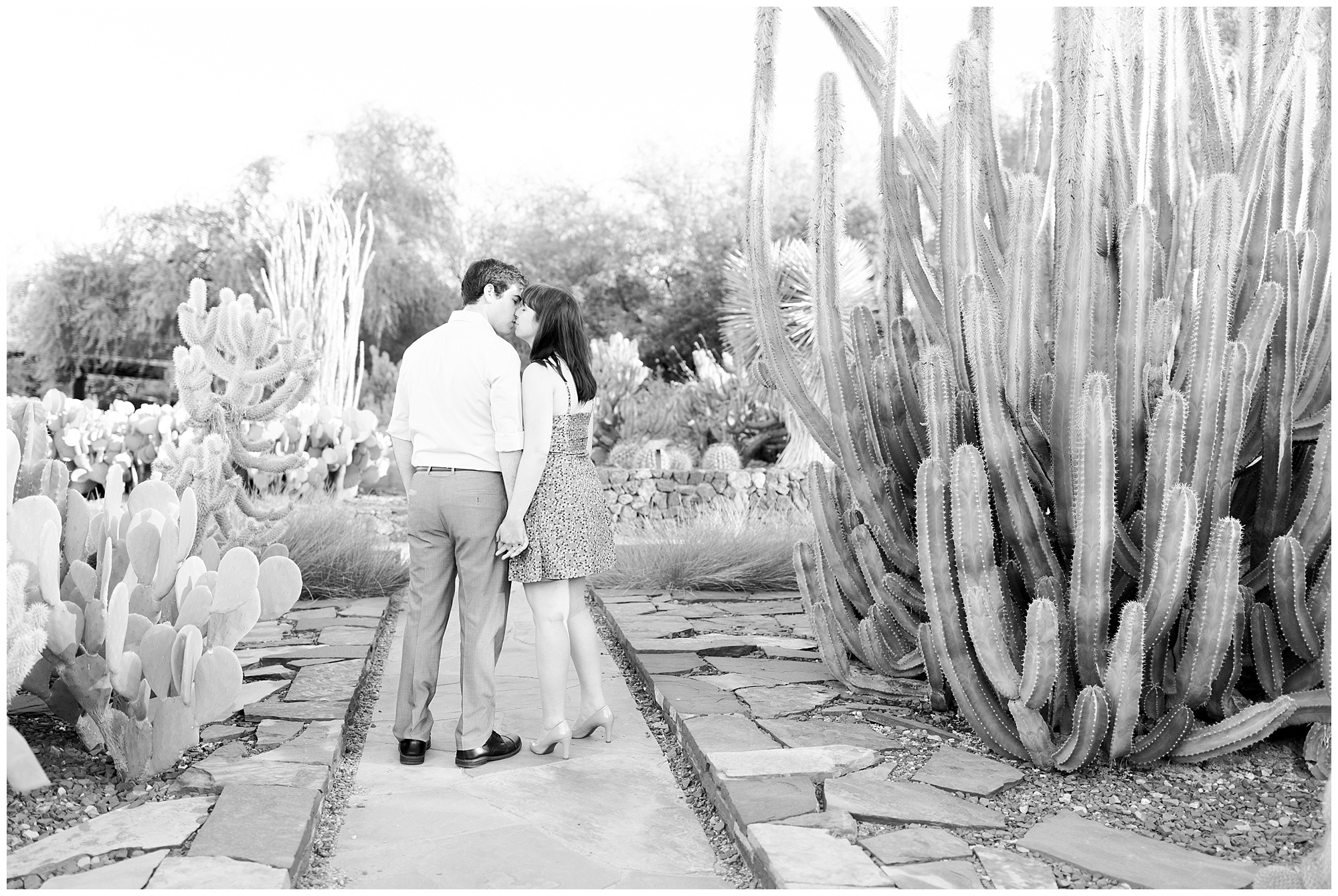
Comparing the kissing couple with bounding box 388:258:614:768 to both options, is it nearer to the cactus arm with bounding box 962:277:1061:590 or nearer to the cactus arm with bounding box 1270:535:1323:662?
the cactus arm with bounding box 962:277:1061:590

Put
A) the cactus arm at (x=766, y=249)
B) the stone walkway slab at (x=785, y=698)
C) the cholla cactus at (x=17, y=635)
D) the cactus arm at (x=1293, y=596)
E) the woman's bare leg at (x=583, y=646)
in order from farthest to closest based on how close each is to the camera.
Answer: the cactus arm at (x=766, y=249), the stone walkway slab at (x=785, y=698), the woman's bare leg at (x=583, y=646), the cactus arm at (x=1293, y=596), the cholla cactus at (x=17, y=635)

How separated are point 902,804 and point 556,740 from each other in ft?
4.08

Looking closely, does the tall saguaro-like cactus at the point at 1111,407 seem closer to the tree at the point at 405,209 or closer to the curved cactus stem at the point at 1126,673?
the curved cactus stem at the point at 1126,673

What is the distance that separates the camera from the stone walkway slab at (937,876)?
2678 mm

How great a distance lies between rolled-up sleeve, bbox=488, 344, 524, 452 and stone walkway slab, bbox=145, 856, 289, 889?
146 centimetres

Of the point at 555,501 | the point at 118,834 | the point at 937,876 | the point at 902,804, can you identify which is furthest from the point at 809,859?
the point at 118,834

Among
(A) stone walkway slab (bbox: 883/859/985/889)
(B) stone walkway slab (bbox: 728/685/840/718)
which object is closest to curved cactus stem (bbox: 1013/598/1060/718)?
(A) stone walkway slab (bbox: 883/859/985/889)

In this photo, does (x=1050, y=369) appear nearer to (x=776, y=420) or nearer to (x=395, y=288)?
(x=776, y=420)

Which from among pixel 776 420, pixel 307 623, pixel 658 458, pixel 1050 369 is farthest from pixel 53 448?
pixel 1050 369

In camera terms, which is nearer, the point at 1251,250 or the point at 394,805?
the point at 394,805

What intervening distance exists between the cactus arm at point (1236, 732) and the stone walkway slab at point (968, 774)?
→ 0.50 m

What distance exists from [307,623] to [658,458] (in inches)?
243

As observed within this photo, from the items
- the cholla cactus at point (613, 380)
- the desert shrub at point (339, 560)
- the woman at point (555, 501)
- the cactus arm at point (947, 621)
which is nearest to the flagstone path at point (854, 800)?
the cactus arm at point (947, 621)

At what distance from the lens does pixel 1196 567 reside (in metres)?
3.49
